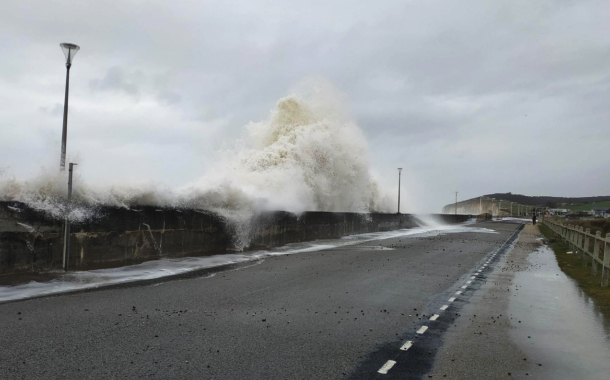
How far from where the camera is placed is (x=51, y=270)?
1012 centimetres

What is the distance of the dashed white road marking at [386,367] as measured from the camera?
183 inches

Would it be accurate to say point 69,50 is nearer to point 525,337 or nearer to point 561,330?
point 525,337

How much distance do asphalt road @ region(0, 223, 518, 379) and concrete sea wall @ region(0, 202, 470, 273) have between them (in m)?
2.31

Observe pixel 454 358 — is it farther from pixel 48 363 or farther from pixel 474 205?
pixel 474 205

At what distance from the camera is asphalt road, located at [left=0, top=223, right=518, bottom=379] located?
182 inches

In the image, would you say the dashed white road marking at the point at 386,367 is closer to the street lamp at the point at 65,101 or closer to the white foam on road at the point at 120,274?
the white foam on road at the point at 120,274

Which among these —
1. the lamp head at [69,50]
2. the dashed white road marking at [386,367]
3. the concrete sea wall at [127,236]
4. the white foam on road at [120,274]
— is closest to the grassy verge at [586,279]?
the dashed white road marking at [386,367]

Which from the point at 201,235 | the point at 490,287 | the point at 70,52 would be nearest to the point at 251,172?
the point at 201,235

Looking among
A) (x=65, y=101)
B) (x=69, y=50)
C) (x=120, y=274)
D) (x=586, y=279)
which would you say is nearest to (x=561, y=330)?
(x=586, y=279)

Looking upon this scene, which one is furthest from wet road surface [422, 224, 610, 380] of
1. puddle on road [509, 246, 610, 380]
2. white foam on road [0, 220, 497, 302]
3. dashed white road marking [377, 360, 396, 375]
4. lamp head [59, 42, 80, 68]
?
lamp head [59, 42, 80, 68]

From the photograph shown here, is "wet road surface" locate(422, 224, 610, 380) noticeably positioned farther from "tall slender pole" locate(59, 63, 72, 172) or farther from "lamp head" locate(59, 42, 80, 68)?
"lamp head" locate(59, 42, 80, 68)

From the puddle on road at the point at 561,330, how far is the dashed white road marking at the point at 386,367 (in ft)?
5.01

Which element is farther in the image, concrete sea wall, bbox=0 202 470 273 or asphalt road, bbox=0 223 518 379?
concrete sea wall, bbox=0 202 470 273

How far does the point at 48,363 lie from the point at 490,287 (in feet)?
28.5
